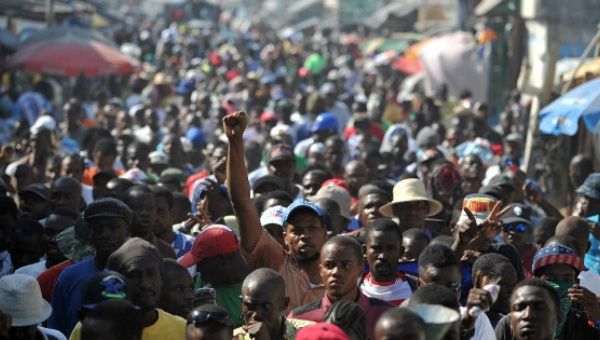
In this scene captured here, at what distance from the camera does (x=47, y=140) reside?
40.5 feet

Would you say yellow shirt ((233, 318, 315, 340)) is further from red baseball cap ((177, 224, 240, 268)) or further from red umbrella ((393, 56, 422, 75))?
red umbrella ((393, 56, 422, 75))

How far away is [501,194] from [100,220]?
12.5ft

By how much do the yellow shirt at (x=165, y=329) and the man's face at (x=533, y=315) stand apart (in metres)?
1.47

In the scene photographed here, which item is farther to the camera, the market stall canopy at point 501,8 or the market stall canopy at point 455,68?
the market stall canopy at point 455,68

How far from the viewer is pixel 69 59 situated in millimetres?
18984

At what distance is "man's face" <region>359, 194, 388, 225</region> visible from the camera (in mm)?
8742

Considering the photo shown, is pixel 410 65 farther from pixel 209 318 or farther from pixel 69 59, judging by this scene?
pixel 209 318

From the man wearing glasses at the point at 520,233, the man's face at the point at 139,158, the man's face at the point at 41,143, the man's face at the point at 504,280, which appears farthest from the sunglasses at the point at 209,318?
the man's face at the point at 41,143

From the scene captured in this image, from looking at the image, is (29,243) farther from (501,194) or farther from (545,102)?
(545,102)

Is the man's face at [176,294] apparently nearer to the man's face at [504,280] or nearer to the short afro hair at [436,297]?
the short afro hair at [436,297]

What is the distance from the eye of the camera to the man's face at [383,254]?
6.66m

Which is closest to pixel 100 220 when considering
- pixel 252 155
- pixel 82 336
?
pixel 82 336

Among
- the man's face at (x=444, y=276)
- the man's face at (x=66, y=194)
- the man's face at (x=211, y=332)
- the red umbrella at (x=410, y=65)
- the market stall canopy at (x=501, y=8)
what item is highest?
the man's face at (x=211, y=332)

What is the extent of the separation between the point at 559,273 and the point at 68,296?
99.1 inches
